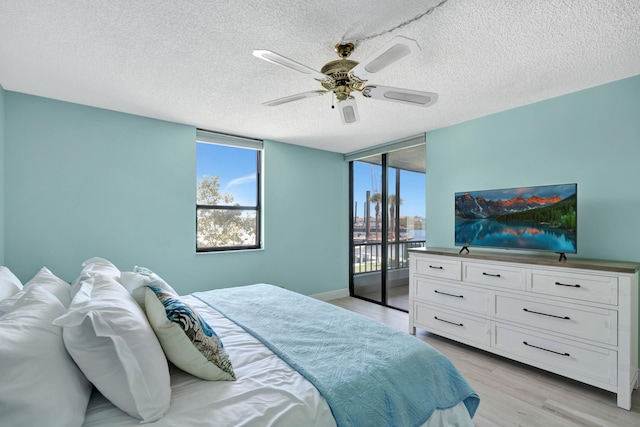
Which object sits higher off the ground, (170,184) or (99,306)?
(170,184)

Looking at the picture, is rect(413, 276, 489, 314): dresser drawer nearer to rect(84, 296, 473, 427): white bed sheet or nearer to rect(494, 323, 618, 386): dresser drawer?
rect(494, 323, 618, 386): dresser drawer

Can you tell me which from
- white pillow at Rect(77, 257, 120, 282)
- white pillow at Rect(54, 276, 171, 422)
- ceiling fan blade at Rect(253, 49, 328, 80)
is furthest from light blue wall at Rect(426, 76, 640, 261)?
white pillow at Rect(77, 257, 120, 282)

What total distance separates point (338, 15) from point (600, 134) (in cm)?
247

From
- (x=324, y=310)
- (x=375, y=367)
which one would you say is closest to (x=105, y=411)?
(x=375, y=367)

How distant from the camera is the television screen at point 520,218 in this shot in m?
2.44

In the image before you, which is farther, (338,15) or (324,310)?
(324,310)

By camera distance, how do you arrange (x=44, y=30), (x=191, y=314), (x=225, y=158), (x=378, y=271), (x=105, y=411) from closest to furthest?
(x=105, y=411)
(x=191, y=314)
(x=44, y=30)
(x=225, y=158)
(x=378, y=271)

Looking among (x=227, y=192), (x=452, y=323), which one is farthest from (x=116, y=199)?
(x=452, y=323)

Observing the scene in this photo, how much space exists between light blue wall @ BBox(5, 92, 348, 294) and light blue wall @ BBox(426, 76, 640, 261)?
8.28ft

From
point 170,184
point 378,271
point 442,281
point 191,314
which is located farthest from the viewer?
point 378,271

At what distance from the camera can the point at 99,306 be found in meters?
1.09

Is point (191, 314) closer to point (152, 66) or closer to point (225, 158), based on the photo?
point (152, 66)


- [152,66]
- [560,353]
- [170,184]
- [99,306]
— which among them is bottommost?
[560,353]

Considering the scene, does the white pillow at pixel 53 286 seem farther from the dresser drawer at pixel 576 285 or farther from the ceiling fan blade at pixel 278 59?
the dresser drawer at pixel 576 285
